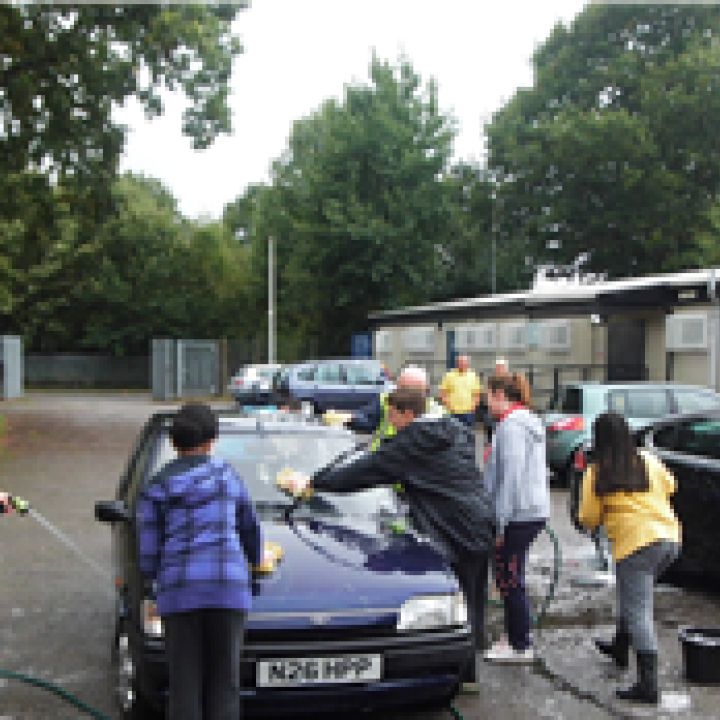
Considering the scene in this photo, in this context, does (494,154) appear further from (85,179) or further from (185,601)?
(185,601)

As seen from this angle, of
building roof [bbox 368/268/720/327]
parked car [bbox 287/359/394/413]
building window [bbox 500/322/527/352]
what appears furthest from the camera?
building window [bbox 500/322/527/352]

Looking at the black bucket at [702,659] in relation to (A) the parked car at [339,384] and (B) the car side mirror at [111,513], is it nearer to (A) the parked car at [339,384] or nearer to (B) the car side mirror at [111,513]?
(B) the car side mirror at [111,513]

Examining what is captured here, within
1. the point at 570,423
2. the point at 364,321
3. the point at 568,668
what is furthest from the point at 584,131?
the point at 568,668

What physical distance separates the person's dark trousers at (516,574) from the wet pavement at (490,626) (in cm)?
23

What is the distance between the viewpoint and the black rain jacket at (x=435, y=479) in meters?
5.09

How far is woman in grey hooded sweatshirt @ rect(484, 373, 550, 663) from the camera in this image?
5.52 m

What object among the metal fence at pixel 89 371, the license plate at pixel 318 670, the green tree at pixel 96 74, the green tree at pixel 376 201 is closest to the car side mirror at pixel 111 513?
the license plate at pixel 318 670

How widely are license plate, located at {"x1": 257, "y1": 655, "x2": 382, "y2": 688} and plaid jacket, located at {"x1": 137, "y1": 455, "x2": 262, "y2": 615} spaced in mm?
604

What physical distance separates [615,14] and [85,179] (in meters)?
24.5

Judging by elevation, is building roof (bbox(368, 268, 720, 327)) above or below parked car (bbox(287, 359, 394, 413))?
above

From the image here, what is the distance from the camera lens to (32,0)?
66.3ft

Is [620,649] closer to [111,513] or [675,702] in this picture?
[675,702]

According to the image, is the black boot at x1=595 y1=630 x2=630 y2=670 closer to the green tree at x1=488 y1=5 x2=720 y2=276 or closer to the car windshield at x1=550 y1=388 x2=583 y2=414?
the car windshield at x1=550 y1=388 x2=583 y2=414

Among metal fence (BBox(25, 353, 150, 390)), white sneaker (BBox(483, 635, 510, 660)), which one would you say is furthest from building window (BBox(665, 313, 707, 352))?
metal fence (BBox(25, 353, 150, 390))
